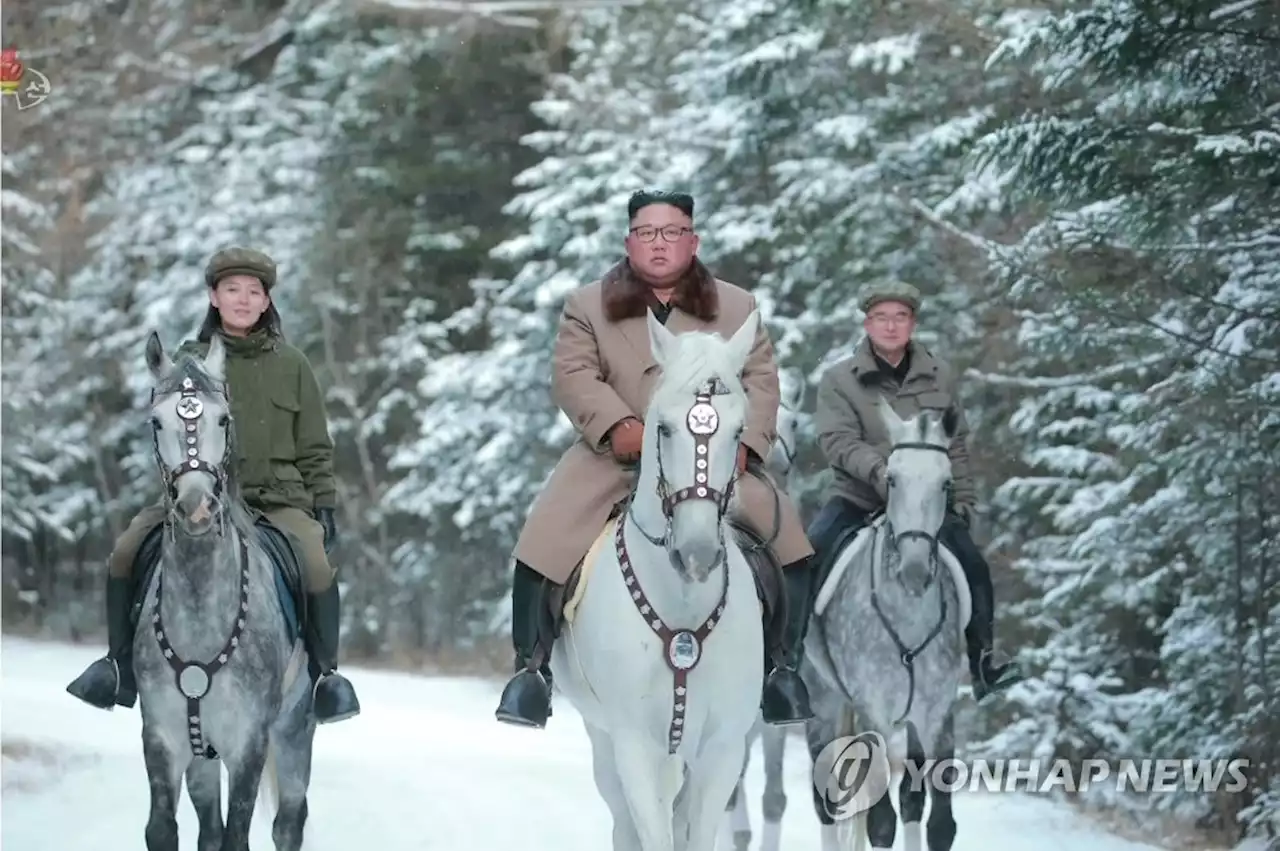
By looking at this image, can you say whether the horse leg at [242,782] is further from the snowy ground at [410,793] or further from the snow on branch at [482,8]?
the snow on branch at [482,8]

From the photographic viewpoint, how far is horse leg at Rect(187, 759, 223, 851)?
697 cm

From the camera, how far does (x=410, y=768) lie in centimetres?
1359

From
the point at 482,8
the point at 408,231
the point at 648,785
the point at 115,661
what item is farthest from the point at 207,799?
the point at 482,8

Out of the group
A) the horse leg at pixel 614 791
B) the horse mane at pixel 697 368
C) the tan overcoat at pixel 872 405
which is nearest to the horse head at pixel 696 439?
the horse mane at pixel 697 368

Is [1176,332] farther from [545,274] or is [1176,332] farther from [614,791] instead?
[545,274]

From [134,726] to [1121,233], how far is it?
10491mm

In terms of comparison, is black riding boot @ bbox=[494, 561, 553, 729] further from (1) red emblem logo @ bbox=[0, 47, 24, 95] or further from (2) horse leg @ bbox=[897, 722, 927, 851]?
(1) red emblem logo @ bbox=[0, 47, 24, 95]

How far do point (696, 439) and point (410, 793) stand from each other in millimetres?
7647

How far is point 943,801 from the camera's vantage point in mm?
8266

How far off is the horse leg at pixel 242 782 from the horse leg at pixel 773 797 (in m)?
3.91

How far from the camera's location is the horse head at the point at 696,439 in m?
5.46

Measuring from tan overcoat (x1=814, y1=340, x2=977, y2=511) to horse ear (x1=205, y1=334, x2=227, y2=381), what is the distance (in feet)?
11.5

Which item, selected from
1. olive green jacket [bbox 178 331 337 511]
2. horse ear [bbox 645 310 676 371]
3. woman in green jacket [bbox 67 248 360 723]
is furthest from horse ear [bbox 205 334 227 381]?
horse ear [bbox 645 310 676 371]

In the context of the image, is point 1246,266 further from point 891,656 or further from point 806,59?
point 806,59
